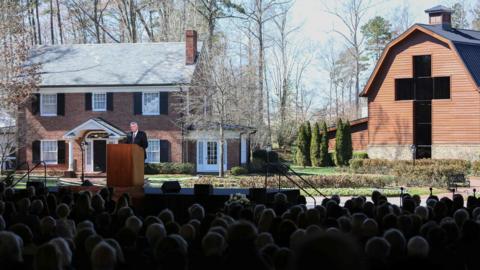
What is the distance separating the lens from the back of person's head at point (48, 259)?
537 cm

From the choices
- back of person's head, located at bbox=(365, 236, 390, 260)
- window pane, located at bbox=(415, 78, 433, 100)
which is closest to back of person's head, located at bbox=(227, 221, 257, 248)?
back of person's head, located at bbox=(365, 236, 390, 260)

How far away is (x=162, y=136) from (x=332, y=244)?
38.9m

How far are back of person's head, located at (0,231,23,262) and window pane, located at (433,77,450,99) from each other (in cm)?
3824

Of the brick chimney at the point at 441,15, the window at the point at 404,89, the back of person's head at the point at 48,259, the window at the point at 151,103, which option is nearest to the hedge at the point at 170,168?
the window at the point at 151,103

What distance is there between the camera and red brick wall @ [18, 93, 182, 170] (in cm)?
4141

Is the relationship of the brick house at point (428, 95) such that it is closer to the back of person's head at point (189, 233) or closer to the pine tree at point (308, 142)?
the pine tree at point (308, 142)

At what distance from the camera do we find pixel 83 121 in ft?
139

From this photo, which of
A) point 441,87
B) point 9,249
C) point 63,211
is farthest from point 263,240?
point 441,87

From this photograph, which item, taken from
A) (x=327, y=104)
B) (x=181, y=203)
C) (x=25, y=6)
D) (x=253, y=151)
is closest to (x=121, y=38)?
(x=25, y=6)

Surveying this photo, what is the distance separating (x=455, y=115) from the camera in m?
40.9

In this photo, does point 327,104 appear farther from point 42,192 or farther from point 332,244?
point 332,244

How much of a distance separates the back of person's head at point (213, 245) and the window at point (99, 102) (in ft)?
121

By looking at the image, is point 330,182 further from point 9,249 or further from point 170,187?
point 9,249

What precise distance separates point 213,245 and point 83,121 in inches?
1461
